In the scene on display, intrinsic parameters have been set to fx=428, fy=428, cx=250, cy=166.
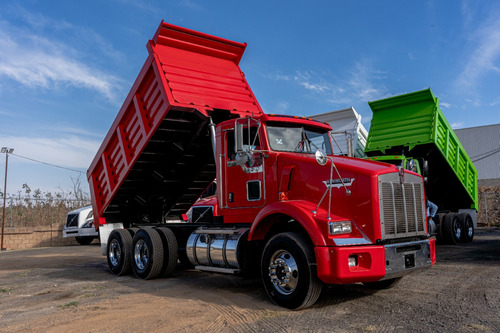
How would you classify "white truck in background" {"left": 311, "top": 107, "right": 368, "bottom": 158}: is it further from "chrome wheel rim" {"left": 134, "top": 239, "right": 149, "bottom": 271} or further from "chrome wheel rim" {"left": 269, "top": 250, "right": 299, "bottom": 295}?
"chrome wheel rim" {"left": 269, "top": 250, "right": 299, "bottom": 295}

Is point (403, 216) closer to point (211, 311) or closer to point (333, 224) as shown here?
point (333, 224)

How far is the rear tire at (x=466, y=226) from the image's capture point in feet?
40.2

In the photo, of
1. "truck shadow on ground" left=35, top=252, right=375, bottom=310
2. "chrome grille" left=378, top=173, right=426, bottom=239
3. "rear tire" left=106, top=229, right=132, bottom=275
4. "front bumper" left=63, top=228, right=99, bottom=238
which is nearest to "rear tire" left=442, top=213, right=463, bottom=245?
"truck shadow on ground" left=35, top=252, right=375, bottom=310

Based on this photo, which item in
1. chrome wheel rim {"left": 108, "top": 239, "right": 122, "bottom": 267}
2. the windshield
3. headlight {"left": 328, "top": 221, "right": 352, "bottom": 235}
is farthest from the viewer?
chrome wheel rim {"left": 108, "top": 239, "right": 122, "bottom": 267}


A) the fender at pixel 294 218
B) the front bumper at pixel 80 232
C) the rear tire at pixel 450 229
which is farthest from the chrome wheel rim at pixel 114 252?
the front bumper at pixel 80 232

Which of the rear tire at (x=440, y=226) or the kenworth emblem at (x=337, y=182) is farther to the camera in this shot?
the rear tire at (x=440, y=226)

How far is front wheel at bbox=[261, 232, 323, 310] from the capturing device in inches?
188

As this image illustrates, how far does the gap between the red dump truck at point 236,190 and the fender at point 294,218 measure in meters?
0.02

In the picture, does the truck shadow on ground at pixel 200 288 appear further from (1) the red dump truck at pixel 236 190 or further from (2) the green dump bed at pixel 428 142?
(2) the green dump bed at pixel 428 142

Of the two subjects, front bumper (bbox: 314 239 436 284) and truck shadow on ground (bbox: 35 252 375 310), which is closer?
front bumper (bbox: 314 239 436 284)

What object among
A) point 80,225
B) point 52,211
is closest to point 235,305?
point 80,225

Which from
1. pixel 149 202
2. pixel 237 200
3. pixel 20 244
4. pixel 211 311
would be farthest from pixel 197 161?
pixel 20 244

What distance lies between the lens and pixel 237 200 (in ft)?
20.9

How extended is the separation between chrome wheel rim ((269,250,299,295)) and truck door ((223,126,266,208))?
103 centimetres
